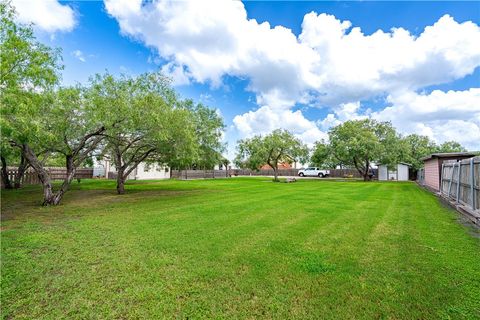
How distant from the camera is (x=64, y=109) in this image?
8.08 metres

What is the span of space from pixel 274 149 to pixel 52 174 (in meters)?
23.3

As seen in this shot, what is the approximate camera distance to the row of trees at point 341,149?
1025 inches

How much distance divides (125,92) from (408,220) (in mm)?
10105

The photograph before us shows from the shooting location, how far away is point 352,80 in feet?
55.8

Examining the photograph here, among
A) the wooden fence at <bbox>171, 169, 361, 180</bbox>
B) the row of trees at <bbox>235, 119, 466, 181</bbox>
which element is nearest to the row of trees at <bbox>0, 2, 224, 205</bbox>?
the row of trees at <bbox>235, 119, 466, 181</bbox>

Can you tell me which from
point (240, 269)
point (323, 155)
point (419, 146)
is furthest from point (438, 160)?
point (419, 146)

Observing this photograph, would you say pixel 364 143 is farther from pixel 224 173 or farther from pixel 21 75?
pixel 21 75

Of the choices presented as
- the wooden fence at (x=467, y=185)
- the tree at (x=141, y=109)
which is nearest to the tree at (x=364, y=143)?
the wooden fence at (x=467, y=185)

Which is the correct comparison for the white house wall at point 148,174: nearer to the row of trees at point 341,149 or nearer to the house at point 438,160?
the row of trees at point 341,149

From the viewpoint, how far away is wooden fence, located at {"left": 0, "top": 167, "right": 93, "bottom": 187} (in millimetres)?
17844

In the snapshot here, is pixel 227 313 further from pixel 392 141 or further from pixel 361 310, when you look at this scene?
pixel 392 141

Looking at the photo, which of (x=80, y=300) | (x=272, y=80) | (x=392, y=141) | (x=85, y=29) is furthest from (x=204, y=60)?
(x=392, y=141)

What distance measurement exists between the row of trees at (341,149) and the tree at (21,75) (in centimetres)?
2126

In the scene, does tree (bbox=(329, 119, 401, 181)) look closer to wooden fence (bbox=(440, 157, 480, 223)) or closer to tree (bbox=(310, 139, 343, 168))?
tree (bbox=(310, 139, 343, 168))
